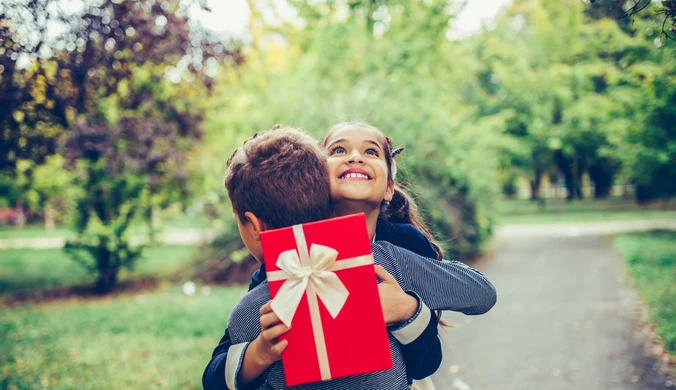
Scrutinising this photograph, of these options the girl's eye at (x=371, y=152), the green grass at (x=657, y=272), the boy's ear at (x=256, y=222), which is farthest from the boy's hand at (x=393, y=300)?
the green grass at (x=657, y=272)

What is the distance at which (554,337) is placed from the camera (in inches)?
219

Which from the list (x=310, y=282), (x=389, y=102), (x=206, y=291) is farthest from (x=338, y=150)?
(x=206, y=291)

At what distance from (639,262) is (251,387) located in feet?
32.5

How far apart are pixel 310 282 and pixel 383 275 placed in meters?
0.28

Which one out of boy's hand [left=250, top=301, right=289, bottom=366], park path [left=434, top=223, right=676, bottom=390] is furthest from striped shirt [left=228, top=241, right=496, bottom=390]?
park path [left=434, top=223, right=676, bottom=390]

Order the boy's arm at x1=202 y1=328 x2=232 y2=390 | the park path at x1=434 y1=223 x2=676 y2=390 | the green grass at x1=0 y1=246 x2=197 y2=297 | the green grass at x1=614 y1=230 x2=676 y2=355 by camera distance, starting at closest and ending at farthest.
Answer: the boy's arm at x1=202 y1=328 x2=232 y2=390, the park path at x1=434 y1=223 x2=676 y2=390, the green grass at x1=614 y1=230 x2=676 y2=355, the green grass at x1=0 y1=246 x2=197 y2=297

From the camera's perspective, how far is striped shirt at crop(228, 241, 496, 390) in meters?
1.63

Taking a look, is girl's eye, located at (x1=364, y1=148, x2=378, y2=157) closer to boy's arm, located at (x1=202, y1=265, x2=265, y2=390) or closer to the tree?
boy's arm, located at (x1=202, y1=265, x2=265, y2=390)

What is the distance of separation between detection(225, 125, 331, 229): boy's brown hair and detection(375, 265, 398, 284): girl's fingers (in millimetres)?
233

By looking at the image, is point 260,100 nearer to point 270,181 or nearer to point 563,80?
point 270,181

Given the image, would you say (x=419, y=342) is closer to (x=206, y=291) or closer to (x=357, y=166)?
(x=357, y=166)

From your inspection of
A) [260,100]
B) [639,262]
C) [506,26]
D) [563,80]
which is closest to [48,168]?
[260,100]

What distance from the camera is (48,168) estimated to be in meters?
10.2

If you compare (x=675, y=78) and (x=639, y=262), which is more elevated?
(x=675, y=78)
